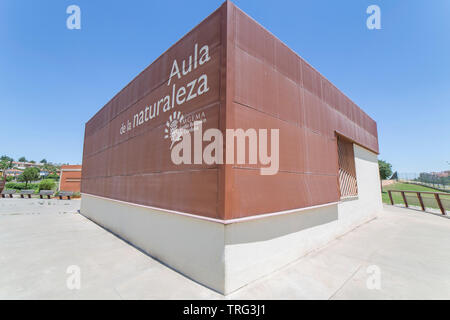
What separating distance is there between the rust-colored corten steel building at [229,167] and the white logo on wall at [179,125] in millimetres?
38

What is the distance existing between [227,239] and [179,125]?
9.45 feet

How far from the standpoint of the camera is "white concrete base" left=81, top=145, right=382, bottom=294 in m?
3.24

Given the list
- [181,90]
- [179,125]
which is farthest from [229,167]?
[181,90]

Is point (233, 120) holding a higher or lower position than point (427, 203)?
higher

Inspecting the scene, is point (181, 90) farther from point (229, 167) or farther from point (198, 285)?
point (198, 285)

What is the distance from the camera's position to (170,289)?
131 inches

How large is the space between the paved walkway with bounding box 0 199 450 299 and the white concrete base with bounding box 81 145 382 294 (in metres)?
0.20

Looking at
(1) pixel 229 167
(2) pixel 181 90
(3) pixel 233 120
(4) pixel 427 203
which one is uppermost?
(2) pixel 181 90

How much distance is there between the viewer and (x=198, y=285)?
3479 mm

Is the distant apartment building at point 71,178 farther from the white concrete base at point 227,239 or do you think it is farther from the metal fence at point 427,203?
the metal fence at point 427,203

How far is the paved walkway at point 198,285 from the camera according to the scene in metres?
3.18
